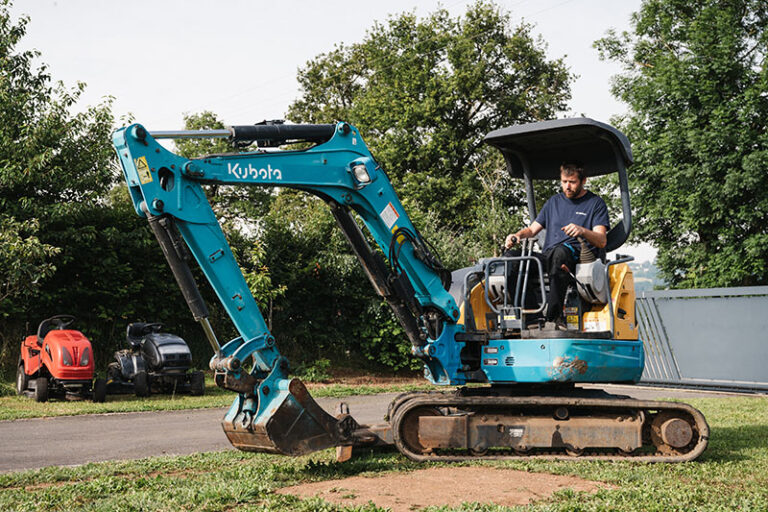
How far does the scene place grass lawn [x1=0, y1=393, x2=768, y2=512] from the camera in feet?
19.2

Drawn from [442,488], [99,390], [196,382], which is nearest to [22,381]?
[99,390]

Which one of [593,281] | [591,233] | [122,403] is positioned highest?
[591,233]

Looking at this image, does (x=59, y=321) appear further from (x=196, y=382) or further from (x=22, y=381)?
(x=196, y=382)

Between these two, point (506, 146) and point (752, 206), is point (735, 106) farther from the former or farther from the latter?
point (506, 146)

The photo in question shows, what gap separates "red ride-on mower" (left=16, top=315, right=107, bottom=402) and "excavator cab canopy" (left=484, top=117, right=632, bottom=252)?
27.6 ft

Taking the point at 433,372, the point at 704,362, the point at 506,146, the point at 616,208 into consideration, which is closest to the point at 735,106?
the point at 616,208

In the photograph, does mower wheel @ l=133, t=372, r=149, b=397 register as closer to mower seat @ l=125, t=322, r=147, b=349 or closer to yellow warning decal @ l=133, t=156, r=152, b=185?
mower seat @ l=125, t=322, r=147, b=349

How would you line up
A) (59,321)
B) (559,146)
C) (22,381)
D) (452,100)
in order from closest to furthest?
(559,146), (22,381), (59,321), (452,100)

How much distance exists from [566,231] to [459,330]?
1.49 metres

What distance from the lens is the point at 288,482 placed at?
6.70 m

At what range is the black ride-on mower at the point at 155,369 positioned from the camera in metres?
14.3

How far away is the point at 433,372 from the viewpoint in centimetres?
820

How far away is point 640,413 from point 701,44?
21.5 meters

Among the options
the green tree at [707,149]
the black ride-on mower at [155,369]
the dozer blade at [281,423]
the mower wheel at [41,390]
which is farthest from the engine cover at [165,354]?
the green tree at [707,149]
